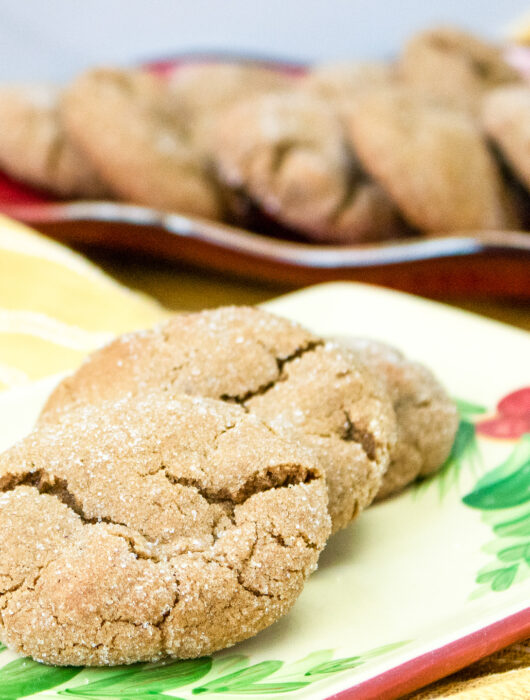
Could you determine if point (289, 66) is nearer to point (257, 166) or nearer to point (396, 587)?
point (257, 166)

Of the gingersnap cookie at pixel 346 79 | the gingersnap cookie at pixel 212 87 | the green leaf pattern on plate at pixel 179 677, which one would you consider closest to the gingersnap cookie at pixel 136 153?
the gingersnap cookie at pixel 212 87

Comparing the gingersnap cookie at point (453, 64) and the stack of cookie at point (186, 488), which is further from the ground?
the gingersnap cookie at point (453, 64)

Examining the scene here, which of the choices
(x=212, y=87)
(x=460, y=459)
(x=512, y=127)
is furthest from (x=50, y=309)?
(x=212, y=87)

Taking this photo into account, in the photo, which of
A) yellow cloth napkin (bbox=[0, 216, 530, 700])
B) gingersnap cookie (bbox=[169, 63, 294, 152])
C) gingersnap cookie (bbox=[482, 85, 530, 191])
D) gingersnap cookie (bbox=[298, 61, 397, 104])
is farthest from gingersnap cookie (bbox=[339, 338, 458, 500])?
gingersnap cookie (bbox=[298, 61, 397, 104])

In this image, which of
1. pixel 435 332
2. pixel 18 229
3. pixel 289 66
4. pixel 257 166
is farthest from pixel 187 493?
pixel 289 66

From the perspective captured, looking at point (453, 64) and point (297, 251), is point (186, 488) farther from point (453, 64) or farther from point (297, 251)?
point (453, 64)

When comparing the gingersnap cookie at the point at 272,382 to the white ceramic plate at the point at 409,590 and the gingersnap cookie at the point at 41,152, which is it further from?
the gingersnap cookie at the point at 41,152

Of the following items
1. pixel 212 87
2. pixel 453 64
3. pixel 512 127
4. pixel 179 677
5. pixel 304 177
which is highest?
pixel 453 64

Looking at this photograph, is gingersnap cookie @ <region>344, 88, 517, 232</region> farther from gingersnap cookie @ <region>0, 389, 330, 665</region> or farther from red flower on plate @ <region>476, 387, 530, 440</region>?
gingersnap cookie @ <region>0, 389, 330, 665</region>
